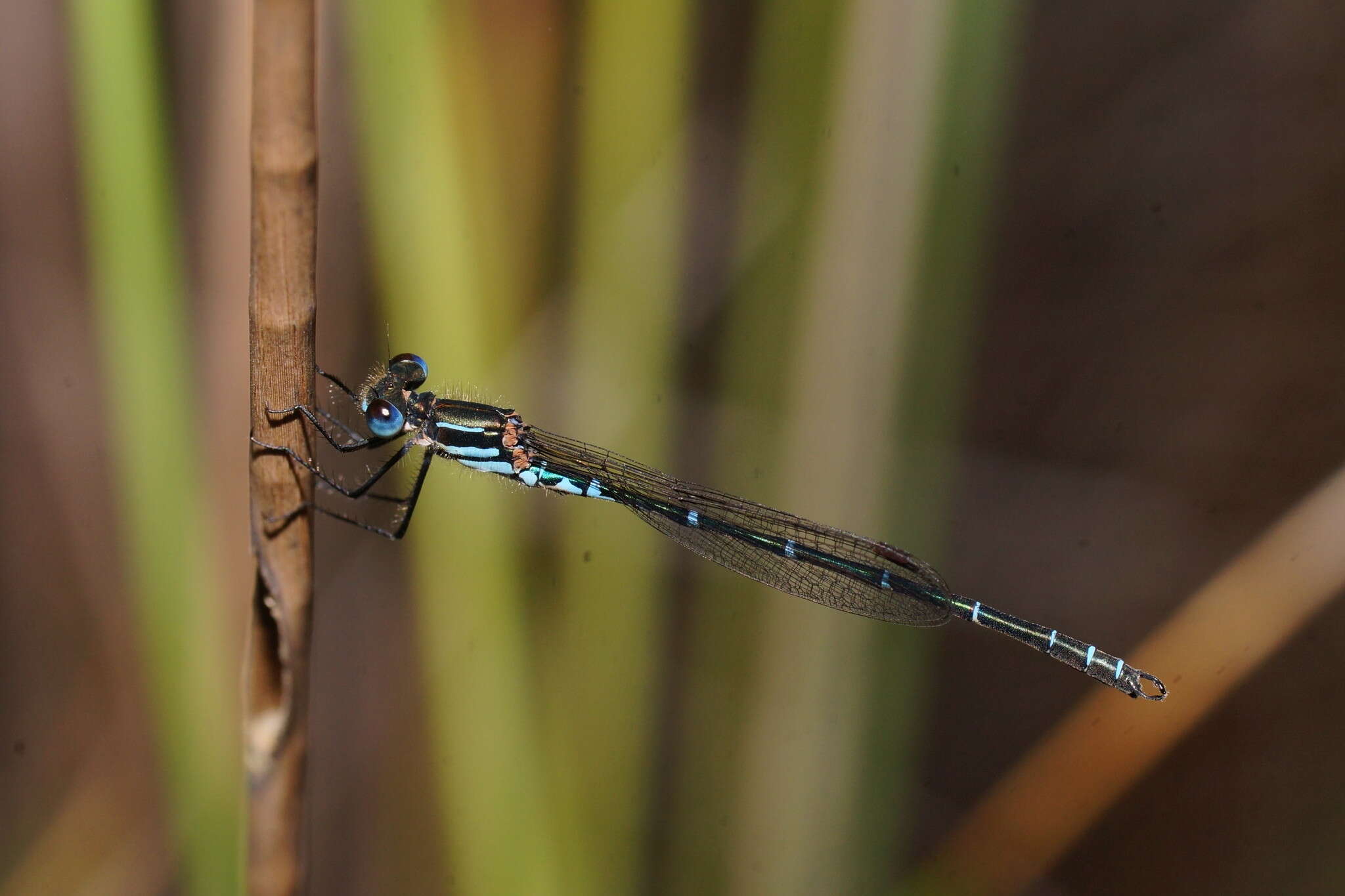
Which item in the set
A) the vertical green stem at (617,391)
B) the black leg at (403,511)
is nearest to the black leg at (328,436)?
the black leg at (403,511)

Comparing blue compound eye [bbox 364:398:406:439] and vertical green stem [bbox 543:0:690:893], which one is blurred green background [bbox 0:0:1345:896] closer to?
vertical green stem [bbox 543:0:690:893]

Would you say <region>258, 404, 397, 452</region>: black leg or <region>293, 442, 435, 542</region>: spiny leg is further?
<region>293, 442, 435, 542</region>: spiny leg

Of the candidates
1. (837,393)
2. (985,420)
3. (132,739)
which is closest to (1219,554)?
(985,420)

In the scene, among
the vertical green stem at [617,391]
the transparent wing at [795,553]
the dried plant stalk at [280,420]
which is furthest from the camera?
the transparent wing at [795,553]

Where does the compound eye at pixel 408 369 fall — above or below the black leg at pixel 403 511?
above

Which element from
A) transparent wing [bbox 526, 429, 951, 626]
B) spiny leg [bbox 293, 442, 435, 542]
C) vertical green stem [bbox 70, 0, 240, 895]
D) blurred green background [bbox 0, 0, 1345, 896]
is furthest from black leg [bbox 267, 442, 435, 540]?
transparent wing [bbox 526, 429, 951, 626]

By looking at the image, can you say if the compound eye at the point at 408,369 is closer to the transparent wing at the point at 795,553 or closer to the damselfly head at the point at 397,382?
the damselfly head at the point at 397,382

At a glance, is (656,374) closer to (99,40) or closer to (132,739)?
(99,40)

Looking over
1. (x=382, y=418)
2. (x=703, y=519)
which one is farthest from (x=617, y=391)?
(x=382, y=418)
